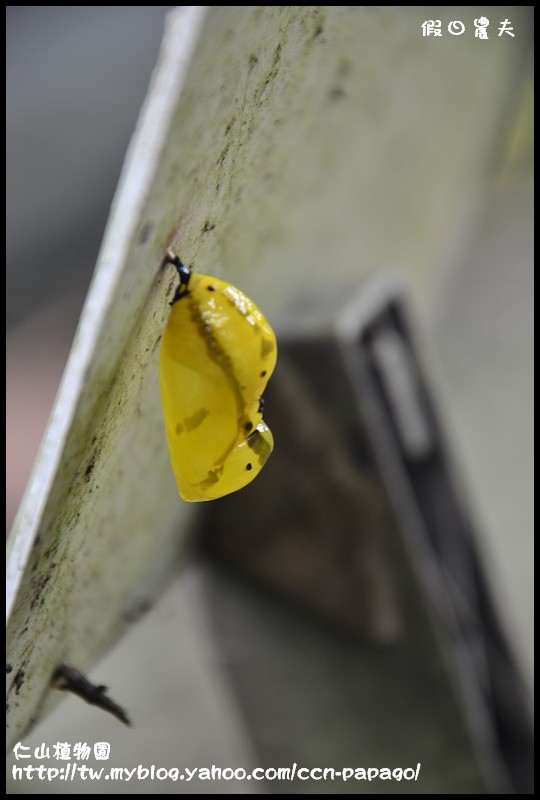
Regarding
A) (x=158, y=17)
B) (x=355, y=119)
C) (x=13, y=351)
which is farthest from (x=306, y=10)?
(x=158, y=17)

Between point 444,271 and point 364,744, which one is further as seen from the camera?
point 444,271

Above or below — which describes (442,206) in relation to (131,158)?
above

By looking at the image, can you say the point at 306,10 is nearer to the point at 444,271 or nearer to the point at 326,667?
the point at 326,667

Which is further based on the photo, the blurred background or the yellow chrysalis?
the blurred background

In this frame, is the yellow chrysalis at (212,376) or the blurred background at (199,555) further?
the blurred background at (199,555)

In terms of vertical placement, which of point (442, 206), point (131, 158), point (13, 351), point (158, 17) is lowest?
point (131, 158)
